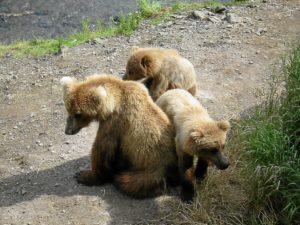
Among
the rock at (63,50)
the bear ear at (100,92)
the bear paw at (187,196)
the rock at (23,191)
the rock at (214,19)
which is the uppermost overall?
the bear ear at (100,92)

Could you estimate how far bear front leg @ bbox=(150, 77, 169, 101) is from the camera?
6.95 m

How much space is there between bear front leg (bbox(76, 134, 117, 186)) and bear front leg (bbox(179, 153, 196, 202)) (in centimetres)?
72

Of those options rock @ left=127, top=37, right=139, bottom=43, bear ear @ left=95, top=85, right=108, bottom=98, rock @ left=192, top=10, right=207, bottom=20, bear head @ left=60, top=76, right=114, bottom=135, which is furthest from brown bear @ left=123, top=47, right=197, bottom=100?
rock @ left=192, top=10, right=207, bottom=20

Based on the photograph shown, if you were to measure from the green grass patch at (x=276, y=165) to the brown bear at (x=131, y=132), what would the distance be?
32.1 inches

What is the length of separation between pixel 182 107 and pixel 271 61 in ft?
9.84

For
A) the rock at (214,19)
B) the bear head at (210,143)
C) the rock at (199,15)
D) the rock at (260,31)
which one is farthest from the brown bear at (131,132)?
the rock at (199,15)

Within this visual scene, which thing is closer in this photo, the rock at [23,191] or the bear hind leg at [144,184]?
the bear hind leg at [144,184]

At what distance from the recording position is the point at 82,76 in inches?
333

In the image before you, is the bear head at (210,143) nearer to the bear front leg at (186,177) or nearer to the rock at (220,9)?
the bear front leg at (186,177)

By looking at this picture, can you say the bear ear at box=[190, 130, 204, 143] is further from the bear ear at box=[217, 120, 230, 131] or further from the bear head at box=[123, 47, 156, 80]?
the bear head at box=[123, 47, 156, 80]

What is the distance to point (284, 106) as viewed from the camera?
5.84 m

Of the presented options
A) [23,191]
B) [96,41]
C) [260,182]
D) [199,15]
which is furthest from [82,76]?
[260,182]

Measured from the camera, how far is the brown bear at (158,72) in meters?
6.91

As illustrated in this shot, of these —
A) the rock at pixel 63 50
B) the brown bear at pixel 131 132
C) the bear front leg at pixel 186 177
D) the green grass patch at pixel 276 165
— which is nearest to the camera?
the green grass patch at pixel 276 165
